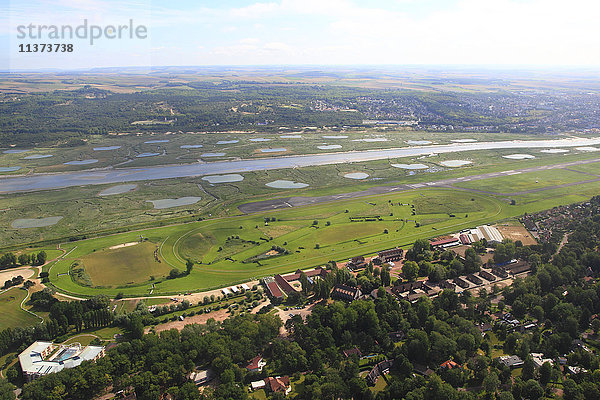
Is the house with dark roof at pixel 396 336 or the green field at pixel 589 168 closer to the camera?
the house with dark roof at pixel 396 336

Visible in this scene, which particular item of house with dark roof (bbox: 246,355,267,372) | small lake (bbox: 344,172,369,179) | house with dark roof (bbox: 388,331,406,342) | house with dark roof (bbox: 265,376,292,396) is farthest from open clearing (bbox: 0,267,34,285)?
small lake (bbox: 344,172,369,179)

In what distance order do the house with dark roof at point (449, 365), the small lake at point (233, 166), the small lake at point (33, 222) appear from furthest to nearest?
the small lake at point (233, 166)
the small lake at point (33, 222)
the house with dark roof at point (449, 365)

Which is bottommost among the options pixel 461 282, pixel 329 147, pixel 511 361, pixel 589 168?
pixel 511 361

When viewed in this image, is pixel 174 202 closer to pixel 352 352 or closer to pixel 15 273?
pixel 15 273

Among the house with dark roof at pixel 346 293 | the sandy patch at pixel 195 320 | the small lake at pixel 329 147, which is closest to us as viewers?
the sandy patch at pixel 195 320

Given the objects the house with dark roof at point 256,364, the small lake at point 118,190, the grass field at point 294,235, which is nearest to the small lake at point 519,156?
the grass field at point 294,235

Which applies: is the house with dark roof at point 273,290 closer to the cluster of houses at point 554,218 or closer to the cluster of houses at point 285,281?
the cluster of houses at point 285,281

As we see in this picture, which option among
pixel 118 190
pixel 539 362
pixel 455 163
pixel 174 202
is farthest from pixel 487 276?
pixel 118 190
